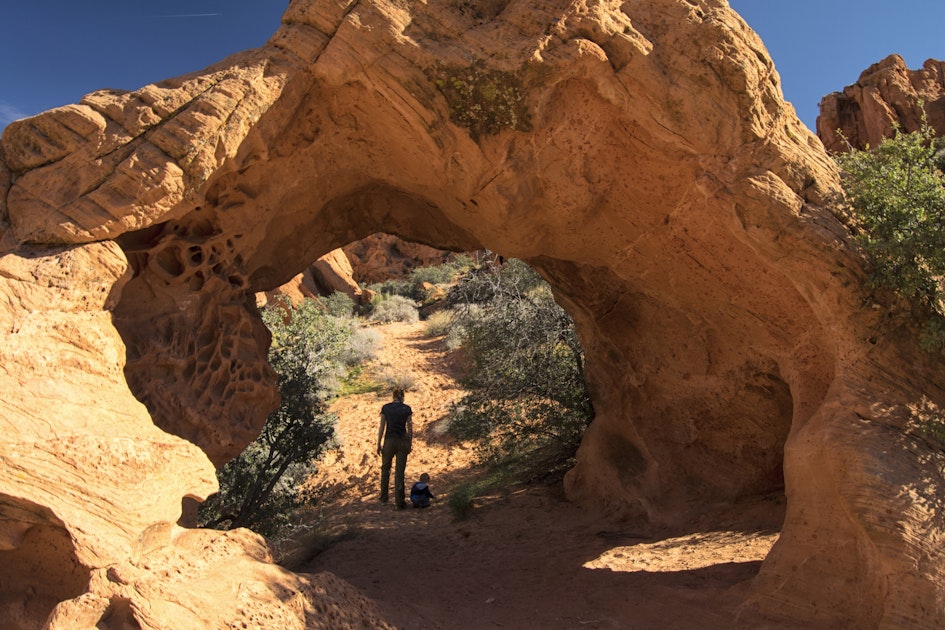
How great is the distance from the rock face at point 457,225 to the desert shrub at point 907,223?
209 millimetres

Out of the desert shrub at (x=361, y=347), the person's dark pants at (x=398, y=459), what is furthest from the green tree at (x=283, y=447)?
the desert shrub at (x=361, y=347)

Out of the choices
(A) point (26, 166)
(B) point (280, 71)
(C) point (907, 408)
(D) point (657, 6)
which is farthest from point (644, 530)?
(A) point (26, 166)

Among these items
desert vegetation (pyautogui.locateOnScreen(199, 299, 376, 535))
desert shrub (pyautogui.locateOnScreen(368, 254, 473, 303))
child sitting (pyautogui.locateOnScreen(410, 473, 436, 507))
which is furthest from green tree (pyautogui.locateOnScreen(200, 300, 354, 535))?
desert shrub (pyautogui.locateOnScreen(368, 254, 473, 303))

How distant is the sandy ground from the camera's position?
4.64 metres

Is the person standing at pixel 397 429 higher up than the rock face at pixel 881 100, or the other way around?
the rock face at pixel 881 100

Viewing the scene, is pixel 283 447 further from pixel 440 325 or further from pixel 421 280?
pixel 421 280

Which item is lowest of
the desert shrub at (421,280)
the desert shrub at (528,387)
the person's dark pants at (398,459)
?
the person's dark pants at (398,459)

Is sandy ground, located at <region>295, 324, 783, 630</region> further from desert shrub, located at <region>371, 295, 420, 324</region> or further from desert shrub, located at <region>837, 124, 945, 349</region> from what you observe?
desert shrub, located at <region>371, 295, 420, 324</region>

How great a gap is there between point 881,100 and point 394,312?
74.5ft

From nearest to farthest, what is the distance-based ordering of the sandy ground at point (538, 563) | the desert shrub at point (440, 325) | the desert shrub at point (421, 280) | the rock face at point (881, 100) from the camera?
the sandy ground at point (538, 563)
the desert shrub at point (440, 325)
the rock face at point (881, 100)
the desert shrub at point (421, 280)

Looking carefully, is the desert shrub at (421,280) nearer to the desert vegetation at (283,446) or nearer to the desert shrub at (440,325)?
the desert shrub at (440,325)

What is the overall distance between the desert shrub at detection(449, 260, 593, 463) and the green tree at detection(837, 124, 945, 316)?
5.74 m

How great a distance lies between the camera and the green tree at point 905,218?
4039mm

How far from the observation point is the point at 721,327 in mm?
5922
